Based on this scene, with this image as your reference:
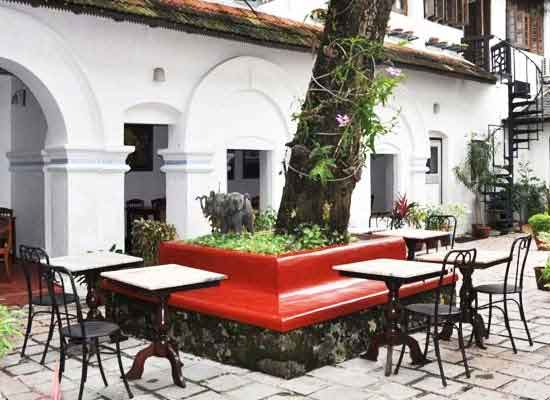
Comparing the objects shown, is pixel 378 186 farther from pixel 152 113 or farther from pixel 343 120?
pixel 343 120

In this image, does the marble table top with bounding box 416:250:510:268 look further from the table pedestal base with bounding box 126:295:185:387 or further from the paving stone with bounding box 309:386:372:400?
the table pedestal base with bounding box 126:295:185:387

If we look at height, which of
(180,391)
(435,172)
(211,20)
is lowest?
(180,391)

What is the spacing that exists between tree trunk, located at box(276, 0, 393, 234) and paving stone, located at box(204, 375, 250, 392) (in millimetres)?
1907

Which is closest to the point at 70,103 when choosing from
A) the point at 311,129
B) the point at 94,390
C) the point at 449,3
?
the point at 311,129

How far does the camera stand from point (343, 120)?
240 inches

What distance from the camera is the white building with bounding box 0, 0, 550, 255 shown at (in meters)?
7.86

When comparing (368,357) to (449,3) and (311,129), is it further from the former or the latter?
(449,3)

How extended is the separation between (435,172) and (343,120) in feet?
29.2

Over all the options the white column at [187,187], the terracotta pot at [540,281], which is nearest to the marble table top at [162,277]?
the white column at [187,187]

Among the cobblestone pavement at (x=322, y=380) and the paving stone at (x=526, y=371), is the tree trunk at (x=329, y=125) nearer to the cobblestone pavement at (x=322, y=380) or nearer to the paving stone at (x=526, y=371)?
the cobblestone pavement at (x=322, y=380)

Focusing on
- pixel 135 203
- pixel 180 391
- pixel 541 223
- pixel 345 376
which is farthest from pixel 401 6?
pixel 180 391

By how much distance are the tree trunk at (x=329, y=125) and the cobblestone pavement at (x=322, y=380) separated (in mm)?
1603

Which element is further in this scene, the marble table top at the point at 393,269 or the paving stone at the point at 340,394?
the marble table top at the point at 393,269

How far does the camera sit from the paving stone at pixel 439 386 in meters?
4.58
